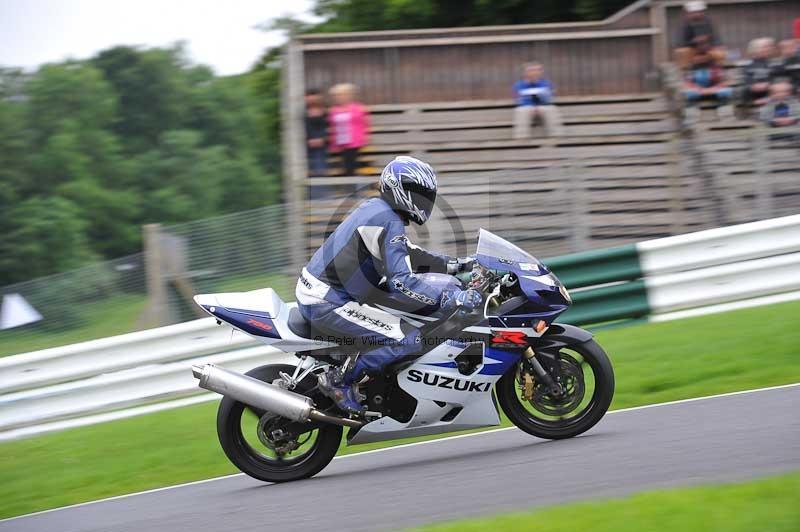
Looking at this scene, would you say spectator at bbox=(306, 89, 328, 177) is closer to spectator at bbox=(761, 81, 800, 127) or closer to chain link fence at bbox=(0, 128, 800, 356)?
chain link fence at bbox=(0, 128, 800, 356)

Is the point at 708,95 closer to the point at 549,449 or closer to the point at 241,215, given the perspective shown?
the point at 241,215

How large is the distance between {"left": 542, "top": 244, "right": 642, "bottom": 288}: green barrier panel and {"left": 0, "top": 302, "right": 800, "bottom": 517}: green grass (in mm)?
591

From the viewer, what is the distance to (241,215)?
34.4 ft

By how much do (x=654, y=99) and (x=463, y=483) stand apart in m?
9.76

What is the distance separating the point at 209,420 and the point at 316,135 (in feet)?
16.5

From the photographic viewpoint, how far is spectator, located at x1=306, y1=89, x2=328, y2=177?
42.3 ft

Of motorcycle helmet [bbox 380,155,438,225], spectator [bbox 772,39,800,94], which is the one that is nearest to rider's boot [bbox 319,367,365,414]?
motorcycle helmet [bbox 380,155,438,225]

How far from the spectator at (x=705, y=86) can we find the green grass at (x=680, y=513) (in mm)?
8573

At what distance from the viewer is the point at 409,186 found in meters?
6.44

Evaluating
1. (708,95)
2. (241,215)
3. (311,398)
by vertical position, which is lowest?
(311,398)

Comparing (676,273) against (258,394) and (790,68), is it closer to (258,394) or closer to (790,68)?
(790,68)

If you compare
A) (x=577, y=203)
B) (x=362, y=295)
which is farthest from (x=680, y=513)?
(x=577, y=203)

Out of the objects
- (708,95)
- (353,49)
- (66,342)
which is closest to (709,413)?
(66,342)

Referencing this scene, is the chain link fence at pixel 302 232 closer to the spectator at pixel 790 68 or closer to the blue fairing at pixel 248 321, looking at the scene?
the spectator at pixel 790 68
